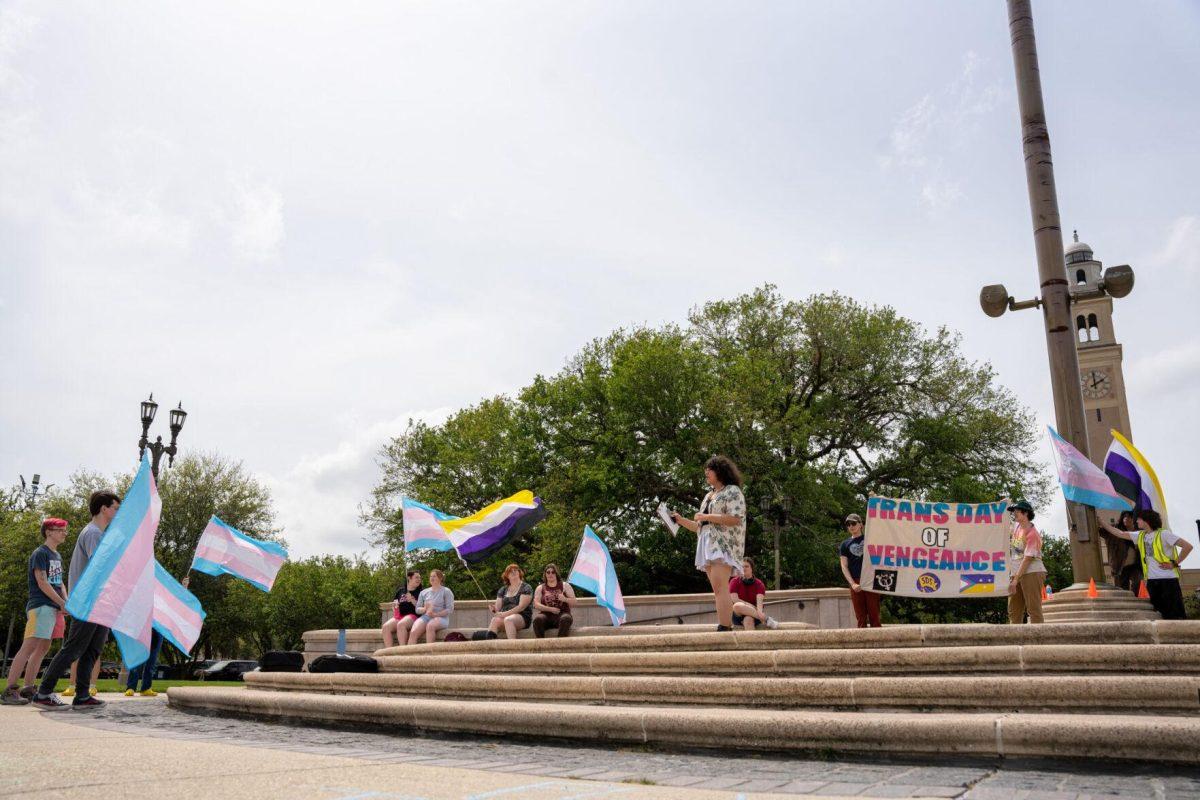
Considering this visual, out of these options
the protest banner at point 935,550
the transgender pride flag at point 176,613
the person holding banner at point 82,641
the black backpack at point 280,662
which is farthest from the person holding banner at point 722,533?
the black backpack at point 280,662

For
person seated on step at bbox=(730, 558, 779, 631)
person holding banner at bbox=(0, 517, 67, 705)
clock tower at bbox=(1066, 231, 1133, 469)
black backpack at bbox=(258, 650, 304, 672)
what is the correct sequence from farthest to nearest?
clock tower at bbox=(1066, 231, 1133, 469) → black backpack at bbox=(258, 650, 304, 672) → person seated on step at bbox=(730, 558, 779, 631) → person holding banner at bbox=(0, 517, 67, 705)

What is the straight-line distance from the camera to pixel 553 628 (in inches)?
510

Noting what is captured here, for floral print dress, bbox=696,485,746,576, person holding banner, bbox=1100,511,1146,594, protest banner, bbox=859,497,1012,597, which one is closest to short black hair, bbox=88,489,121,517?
floral print dress, bbox=696,485,746,576

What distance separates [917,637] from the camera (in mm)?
7332

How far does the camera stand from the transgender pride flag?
11609 mm

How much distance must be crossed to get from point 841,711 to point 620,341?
3227 centimetres

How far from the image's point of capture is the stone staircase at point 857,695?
16.0 feet

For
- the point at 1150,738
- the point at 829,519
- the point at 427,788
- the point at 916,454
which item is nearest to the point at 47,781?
the point at 427,788

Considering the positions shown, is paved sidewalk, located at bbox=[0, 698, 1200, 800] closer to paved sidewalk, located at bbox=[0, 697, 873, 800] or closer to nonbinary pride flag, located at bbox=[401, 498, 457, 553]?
paved sidewalk, located at bbox=[0, 697, 873, 800]

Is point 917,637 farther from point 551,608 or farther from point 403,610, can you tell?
point 403,610

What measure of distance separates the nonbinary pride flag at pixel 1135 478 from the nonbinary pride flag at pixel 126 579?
1135 centimetres

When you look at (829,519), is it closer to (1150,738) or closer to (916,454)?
(916,454)

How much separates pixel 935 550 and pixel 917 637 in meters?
3.41

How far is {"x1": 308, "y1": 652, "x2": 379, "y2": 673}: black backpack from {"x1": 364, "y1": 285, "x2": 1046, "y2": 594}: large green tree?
1868 cm
